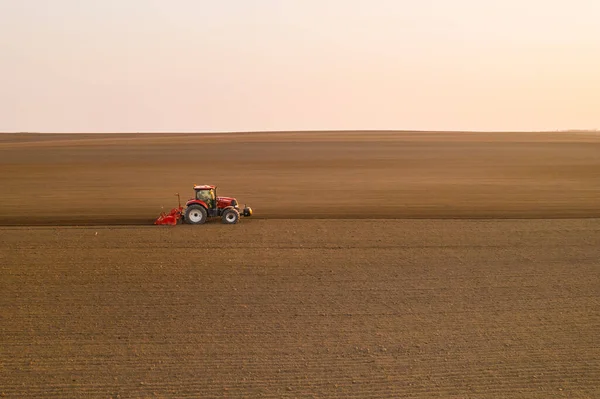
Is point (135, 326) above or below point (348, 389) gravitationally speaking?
above

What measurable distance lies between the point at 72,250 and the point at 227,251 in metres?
4.10

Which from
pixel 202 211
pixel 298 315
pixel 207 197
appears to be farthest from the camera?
pixel 207 197

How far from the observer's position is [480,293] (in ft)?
41.2

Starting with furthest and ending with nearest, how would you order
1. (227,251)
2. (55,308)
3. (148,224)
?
1. (148,224)
2. (227,251)
3. (55,308)

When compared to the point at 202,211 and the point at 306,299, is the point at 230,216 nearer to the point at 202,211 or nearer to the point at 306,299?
the point at 202,211

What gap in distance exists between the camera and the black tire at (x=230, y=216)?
62.5 ft

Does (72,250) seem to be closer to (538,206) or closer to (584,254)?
(584,254)

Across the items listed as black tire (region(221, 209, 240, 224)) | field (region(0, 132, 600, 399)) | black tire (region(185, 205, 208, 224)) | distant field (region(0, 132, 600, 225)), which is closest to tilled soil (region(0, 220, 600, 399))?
field (region(0, 132, 600, 399))

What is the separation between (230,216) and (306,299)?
7588 millimetres

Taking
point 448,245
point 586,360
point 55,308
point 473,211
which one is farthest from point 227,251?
point 473,211

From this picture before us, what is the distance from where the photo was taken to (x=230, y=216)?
19094 millimetres

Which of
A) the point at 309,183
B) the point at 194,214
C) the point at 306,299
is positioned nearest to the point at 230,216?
the point at 194,214

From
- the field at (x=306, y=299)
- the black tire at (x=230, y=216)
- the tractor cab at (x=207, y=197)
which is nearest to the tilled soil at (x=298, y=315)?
the field at (x=306, y=299)

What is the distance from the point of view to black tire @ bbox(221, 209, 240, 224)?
19.1 m
